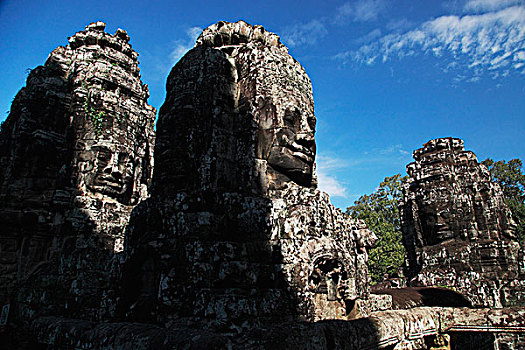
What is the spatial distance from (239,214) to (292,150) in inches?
50.2

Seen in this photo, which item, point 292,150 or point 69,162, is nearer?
point 292,150

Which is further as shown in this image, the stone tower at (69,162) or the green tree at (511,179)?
the green tree at (511,179)

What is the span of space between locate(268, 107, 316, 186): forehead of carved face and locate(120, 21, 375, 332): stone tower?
1 cm

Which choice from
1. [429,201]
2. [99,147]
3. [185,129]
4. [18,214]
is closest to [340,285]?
[185,129]

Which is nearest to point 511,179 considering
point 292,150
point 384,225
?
point 384,225

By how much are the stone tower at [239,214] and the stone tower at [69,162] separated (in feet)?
11.0

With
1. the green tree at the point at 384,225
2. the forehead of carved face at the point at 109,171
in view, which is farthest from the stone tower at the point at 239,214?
the green tree at the point at 384,225

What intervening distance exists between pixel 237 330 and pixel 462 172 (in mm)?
11135

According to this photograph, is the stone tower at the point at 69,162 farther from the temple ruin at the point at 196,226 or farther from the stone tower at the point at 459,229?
the stone tower at the point at 459,229

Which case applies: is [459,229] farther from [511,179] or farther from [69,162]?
[511,179]

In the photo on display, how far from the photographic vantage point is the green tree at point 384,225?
23734 mm

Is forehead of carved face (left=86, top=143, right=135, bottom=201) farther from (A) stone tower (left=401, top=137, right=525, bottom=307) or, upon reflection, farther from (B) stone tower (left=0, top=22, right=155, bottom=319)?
(A) stone tower (left=401, top=137, right=525, bottom=307)

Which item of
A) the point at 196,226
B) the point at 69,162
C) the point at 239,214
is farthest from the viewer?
the point at 69,162

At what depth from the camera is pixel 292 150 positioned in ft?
16.0
